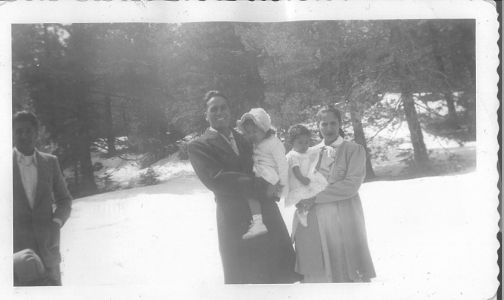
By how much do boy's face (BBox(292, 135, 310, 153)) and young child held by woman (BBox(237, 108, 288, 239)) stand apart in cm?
9

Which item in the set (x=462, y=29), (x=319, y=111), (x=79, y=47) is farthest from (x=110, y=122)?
(x=462, y=29)

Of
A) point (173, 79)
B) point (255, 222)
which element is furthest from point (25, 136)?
point (255, 222)

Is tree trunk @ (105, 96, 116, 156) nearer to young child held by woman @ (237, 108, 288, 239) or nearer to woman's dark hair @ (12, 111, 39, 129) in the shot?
woman's dark hair @ (12, 111, 39, 129)

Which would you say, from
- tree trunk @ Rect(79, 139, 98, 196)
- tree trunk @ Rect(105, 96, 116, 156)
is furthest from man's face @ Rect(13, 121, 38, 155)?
tree trunk @ Rect(105, 96, 116, 156)

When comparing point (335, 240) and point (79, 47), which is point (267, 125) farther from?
point (79, 47)

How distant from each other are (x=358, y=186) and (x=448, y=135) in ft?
2.33

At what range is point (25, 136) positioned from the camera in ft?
11.4

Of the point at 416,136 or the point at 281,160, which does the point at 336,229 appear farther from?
the point at 416,136

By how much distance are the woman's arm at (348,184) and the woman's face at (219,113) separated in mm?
783

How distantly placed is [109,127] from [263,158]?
1.03m

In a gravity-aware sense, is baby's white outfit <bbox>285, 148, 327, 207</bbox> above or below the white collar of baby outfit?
below

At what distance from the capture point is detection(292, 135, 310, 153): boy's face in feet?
11.5

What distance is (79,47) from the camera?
3512 mm

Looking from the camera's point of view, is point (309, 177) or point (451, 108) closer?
point (309, 177)
